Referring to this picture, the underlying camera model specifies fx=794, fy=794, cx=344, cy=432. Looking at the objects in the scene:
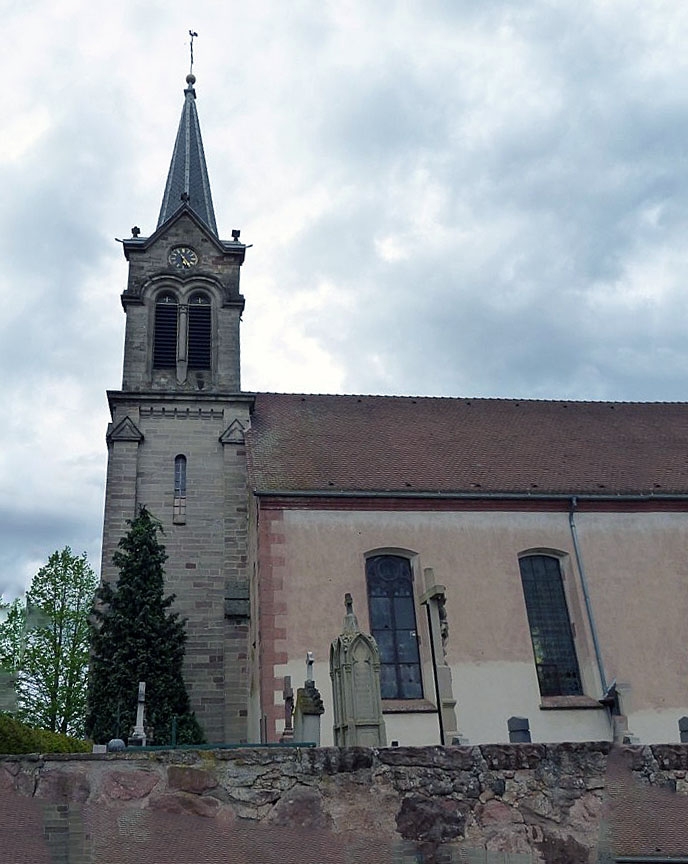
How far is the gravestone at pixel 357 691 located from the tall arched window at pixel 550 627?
8149 millimetres

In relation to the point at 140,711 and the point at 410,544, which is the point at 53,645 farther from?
the point at 410,544

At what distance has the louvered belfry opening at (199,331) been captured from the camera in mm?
24422

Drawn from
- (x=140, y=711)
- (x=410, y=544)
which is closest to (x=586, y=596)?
(x=410, y=544)

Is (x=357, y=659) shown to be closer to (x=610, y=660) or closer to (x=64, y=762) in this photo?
(x=64, y=762)

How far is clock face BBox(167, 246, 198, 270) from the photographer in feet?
85.0

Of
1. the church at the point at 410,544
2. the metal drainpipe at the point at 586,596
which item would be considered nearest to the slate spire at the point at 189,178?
the church at the point at 410,544

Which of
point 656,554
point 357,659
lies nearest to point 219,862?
point 357,659

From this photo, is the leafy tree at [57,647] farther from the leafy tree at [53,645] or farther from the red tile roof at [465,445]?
the red tile roof at [465,445]

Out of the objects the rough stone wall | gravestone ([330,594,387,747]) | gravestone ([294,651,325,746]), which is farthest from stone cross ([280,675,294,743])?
the rough stone wall

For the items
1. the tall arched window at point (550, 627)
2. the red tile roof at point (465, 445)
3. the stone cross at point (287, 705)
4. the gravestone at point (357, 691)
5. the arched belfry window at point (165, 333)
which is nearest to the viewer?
the gravestone at point (357, 691)

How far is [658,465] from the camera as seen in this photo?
22.0 metres

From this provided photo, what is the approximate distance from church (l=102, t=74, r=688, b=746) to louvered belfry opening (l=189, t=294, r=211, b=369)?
0.23 ft

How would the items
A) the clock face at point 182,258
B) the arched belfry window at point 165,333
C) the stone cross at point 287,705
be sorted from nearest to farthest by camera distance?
1. the stone cross at point 287,705
2. the arched belfry window at point 165,333
3. the clock face at point 182,258

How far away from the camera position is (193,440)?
22.8 meters
